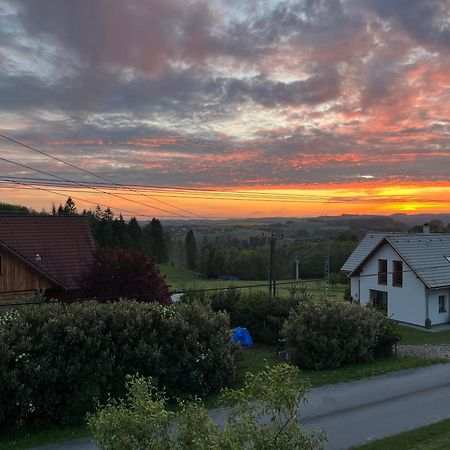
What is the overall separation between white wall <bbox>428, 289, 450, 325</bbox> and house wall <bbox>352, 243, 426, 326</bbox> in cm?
48

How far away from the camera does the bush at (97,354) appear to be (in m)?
11.3

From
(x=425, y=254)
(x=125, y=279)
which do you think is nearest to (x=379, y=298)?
(x=425, y=254)

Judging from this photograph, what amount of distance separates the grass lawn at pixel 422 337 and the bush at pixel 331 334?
7.35 meters

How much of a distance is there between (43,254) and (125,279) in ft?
32.4

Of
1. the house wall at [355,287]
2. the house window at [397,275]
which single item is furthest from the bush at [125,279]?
the house wall at [355,287]

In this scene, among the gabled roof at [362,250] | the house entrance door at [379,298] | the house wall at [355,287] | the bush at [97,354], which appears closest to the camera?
the bush at [97,354]

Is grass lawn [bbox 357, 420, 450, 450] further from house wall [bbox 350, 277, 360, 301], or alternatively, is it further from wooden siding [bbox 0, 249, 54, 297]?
house wall [bbox 350, 277, 360, 301]

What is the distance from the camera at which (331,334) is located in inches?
685

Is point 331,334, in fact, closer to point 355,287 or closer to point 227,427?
point 227,427

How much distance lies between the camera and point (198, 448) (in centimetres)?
413

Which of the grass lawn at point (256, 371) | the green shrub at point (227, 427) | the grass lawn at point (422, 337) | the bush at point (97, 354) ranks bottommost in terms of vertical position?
the grass lawn at point (422, 337)

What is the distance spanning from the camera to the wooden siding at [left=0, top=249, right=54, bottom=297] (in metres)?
26.4

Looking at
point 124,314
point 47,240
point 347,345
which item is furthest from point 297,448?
point 47,240

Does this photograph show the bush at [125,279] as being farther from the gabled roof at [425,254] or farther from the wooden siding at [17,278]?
the gabled roof at [425,254]
